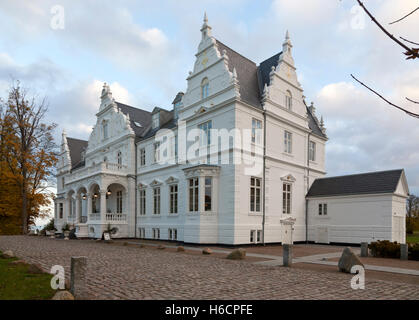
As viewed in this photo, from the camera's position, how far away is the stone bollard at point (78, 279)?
21.7 ft

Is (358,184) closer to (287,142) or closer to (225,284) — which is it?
(287,142)

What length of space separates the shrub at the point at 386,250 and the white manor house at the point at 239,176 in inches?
224

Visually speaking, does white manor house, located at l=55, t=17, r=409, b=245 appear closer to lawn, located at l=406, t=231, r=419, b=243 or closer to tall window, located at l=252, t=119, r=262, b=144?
tall window, located at l=252, t=119, r=262, b=144

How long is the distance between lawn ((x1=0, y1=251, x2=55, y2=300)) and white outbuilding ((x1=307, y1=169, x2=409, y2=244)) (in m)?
20.9

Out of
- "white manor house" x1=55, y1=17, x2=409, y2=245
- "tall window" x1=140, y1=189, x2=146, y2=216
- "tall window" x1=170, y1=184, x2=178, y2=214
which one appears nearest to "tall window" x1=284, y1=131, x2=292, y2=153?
"white manor house" x1=55, y1=17, x2=409, y2=245

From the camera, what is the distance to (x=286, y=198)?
2380 centimetres

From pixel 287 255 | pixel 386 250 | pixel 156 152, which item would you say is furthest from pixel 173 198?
pixel 386 250

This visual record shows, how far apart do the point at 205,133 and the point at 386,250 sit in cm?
1323

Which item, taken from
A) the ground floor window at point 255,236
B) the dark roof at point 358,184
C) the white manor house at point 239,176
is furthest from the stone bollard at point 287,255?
the dark roof at point 358,184

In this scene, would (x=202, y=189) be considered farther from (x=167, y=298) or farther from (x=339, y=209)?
(x=167, y=298)

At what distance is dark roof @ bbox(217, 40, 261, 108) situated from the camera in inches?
864
